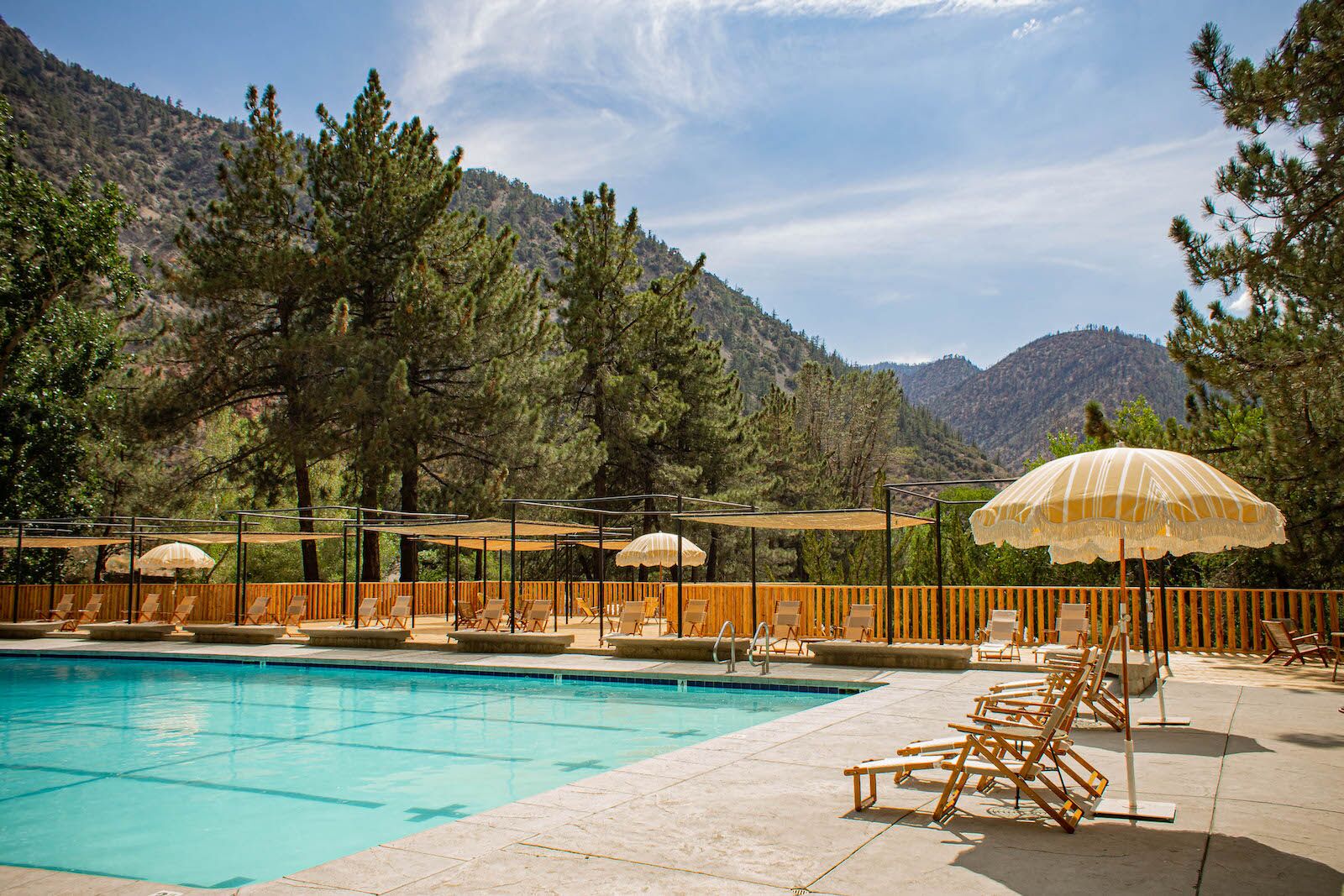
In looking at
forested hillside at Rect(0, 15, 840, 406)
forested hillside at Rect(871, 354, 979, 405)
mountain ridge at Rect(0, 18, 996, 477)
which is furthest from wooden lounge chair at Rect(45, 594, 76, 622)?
forested hillside at Rect(871, 354, 979, 405)

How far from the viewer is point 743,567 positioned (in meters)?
36.3

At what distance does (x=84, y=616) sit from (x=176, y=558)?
2.50 metres

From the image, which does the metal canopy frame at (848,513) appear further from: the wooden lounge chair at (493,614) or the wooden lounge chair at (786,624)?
the wooden lounge chair at (493,614)

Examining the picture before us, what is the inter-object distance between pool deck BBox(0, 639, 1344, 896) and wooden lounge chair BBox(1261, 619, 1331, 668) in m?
5.07

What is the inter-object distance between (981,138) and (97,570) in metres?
26.5

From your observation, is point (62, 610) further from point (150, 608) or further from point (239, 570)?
point (239, 570)

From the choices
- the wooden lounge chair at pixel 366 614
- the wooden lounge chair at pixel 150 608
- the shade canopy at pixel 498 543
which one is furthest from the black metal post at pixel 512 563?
the wooden lounge chair at pixel 150 608

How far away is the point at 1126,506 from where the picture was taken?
15.6 ft

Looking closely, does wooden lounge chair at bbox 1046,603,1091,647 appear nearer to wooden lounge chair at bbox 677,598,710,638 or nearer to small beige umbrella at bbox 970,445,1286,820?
wooden lounge chair at bbox 677,598,710,638

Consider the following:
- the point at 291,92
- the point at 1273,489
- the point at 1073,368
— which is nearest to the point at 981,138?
the point at 1273,489

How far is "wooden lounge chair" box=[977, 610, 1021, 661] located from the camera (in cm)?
1243

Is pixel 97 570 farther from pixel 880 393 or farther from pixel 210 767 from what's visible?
pixel 880 393

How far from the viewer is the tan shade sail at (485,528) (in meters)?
16.2

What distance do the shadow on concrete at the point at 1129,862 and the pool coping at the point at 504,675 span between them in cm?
191
